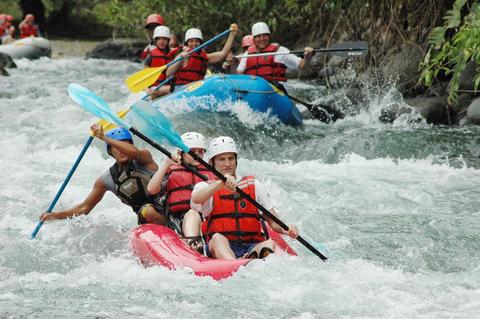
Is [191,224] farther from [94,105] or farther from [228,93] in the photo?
[228,93]

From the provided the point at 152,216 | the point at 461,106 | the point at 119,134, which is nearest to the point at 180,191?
the point at 152,216

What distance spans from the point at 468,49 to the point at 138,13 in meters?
10.4

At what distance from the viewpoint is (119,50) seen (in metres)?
18.6

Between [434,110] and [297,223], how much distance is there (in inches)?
157

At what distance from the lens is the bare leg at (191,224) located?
5.58 metres

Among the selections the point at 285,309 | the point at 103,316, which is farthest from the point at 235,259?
the point at 103,316

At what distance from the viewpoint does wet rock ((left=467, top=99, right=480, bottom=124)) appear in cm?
966

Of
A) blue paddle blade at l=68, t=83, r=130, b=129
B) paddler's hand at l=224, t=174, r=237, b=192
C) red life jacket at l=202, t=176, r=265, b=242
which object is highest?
blue paddle blade at l=68, t=83, r=130, b=129

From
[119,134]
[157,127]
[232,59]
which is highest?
[157,127]

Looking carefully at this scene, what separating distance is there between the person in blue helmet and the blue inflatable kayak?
12.9ft

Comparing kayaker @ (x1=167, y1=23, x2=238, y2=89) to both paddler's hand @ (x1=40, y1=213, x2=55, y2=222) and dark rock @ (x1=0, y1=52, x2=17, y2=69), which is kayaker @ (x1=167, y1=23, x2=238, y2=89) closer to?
paddler's hand @ (x1=40, y1=213, x2=55, y2=222)

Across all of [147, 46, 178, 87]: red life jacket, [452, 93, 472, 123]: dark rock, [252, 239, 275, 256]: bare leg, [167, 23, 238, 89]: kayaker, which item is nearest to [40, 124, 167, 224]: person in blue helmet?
[252, 239, 275, 256]: bare leg

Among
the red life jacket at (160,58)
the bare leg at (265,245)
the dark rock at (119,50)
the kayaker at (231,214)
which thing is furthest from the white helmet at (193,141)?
the dark rock at (119,50)

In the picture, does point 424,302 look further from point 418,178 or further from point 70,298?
point 418,178
